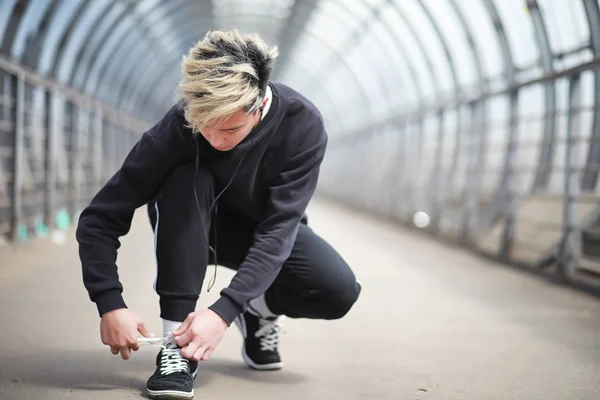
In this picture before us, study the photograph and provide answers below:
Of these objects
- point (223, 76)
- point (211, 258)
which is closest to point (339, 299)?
point (211, 258)

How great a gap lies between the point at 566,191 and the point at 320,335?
8.32 feet

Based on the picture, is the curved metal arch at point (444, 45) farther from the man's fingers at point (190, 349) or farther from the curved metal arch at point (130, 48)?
the man's fingers at point (190, 349)

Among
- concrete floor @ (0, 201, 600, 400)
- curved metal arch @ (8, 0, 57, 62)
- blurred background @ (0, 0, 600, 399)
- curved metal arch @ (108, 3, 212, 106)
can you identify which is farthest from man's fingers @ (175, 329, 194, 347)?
curved metal arch @ (108, 3, 212, 106)

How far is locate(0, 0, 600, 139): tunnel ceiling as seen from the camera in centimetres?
805

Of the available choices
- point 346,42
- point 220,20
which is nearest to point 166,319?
point 346,42

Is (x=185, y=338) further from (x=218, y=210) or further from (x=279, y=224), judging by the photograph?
(x=218, y=210)

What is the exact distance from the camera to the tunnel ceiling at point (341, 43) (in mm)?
8047

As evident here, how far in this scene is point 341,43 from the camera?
59.3ft

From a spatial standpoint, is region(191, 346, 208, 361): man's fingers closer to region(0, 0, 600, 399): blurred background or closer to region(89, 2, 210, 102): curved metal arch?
region(0, 0, 600, 399): blurred background

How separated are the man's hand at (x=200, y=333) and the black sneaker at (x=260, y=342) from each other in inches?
21.5

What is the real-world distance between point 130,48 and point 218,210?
1554 cm

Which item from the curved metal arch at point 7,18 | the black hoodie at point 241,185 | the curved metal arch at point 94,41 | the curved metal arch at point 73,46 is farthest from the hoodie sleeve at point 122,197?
the curved metal arch at point 94,41

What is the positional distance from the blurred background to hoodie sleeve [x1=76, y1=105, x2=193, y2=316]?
0.46 meters

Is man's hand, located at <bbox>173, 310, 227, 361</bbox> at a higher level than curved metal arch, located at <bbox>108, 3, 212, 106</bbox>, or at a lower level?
lower
